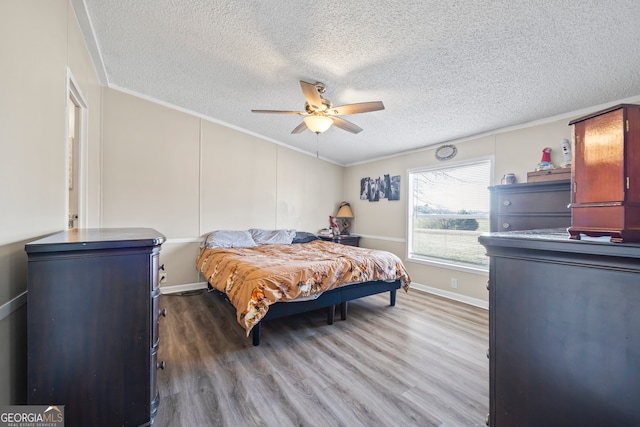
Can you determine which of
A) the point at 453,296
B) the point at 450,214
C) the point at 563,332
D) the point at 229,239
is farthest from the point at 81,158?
the point at 453,296

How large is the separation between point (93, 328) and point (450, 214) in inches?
159

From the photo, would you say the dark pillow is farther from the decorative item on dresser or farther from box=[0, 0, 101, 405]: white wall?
the decorative item on dresser

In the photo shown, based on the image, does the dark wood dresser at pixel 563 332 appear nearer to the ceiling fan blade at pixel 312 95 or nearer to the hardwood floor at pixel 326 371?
the hardwood floor at pixel 326 371

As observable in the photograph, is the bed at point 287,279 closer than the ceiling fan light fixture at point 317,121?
Yes

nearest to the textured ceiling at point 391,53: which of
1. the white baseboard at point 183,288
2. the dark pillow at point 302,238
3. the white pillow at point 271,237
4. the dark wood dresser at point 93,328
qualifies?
the dark wood dresser at point 93,328

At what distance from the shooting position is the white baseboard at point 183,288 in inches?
140

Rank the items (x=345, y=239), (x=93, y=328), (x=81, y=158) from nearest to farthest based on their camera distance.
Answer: (x=93, y=328), (x=81, y=158), (x=345, y=239)

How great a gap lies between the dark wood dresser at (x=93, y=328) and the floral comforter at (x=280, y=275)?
2.83ft

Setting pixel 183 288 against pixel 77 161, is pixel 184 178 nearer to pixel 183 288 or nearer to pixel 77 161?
pixel 77 161

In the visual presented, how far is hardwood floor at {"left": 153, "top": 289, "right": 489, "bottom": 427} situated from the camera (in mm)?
1510

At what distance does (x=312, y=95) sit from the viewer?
2180mm

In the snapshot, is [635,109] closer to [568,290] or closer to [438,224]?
[568,290]

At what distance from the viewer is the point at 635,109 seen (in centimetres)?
62

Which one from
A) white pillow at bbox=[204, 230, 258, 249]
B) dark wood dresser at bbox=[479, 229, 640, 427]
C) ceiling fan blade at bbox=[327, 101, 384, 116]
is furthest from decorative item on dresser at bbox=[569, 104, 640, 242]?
white pillow at bbox=[204, 230, 258, 249]
